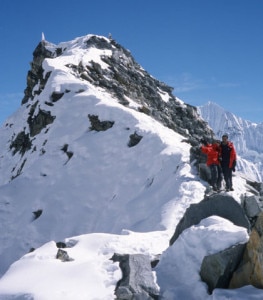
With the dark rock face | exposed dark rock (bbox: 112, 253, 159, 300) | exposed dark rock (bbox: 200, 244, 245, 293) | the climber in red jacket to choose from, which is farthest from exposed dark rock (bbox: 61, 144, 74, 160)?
exposed dark rock (bbox: 200, 244, 245, 293)

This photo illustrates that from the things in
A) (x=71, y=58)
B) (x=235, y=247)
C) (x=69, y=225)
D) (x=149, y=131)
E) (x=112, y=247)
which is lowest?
(x=235, y=247)

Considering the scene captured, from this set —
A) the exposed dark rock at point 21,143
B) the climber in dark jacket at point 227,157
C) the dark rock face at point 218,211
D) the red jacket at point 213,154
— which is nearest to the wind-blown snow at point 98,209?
the dark rock face at point 218,211

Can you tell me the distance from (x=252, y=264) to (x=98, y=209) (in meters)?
14.2

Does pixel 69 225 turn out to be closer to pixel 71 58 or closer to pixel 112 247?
pixel 112 247

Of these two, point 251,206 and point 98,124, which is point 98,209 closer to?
point 98,124

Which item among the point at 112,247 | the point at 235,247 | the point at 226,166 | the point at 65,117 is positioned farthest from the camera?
the point at 65,117

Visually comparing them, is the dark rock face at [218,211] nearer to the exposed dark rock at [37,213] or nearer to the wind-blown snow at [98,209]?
the wind-blown snow at [98,209]

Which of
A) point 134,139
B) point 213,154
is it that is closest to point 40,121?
point 134,139

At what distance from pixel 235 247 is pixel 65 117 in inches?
941

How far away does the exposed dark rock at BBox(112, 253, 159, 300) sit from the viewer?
8.34m

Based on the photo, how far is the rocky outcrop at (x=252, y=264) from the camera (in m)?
7.82

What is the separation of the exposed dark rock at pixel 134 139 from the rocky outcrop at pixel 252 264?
16.5 m

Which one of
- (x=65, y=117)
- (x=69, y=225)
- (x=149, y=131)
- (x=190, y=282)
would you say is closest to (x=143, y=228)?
(x=69, y=225)

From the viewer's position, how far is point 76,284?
870 centimetres
